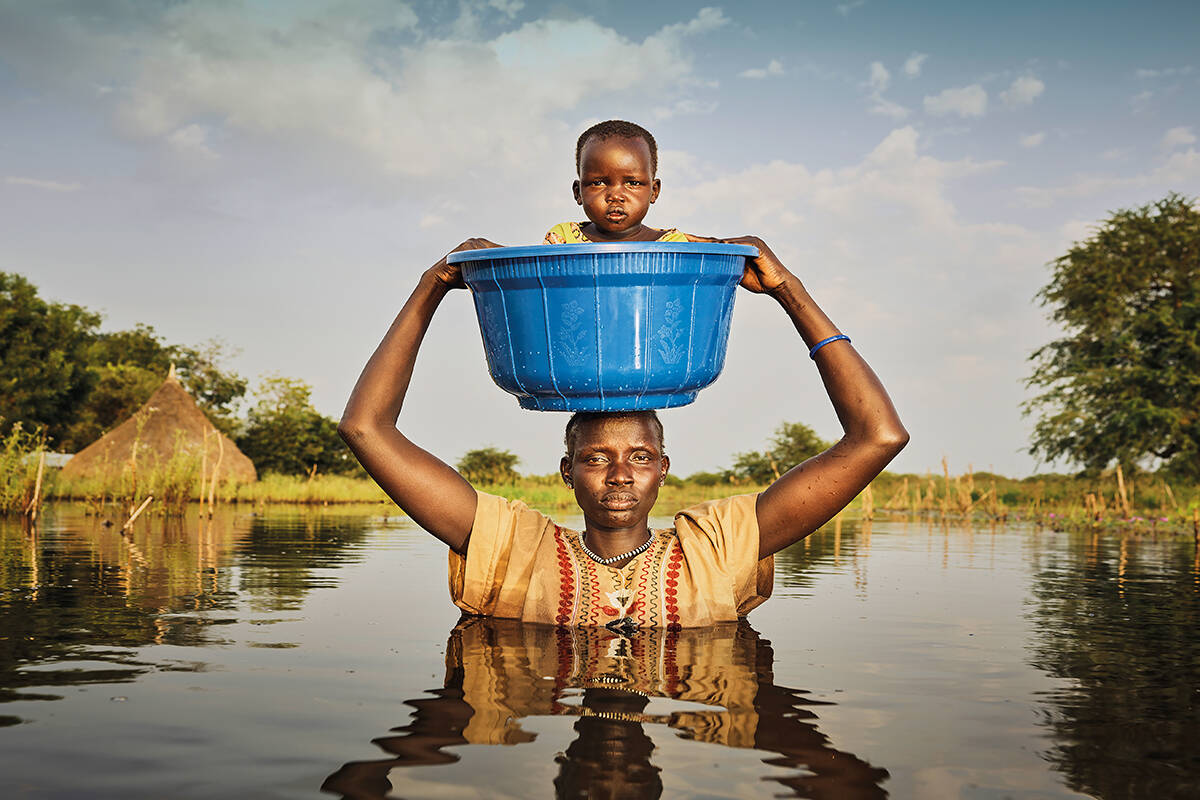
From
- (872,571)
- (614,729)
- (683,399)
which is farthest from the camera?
(872,571)

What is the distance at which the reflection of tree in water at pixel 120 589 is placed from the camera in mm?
3432

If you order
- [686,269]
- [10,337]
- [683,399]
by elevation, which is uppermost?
[10,337]

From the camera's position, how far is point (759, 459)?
31.9m

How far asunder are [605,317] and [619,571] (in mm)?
1192

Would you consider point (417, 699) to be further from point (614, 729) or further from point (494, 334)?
point (494, 334)

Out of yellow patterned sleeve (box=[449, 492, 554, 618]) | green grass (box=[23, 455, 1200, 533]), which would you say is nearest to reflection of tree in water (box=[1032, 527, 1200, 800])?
yellow patterned sleeve (box=[449, 492, 554, 618])

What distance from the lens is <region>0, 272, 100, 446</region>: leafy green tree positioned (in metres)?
31.3

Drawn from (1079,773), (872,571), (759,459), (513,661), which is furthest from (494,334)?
(759,459)

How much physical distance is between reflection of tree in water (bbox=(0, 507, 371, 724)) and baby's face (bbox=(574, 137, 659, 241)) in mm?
2035

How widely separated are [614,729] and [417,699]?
671 mm

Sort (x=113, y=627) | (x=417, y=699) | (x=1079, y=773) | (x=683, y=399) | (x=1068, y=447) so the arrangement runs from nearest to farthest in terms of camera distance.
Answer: (x=1079, y=773) → (x=417, y=699) → (x=683, y=399) → (x=113, y=627) → (x=1068, y=447)

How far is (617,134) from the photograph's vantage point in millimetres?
3666

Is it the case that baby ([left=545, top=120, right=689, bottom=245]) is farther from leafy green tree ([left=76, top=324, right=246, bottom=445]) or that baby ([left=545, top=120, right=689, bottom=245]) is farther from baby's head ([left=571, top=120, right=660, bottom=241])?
leafy green tree ([left=76, top=324, right=246, bottom=445])

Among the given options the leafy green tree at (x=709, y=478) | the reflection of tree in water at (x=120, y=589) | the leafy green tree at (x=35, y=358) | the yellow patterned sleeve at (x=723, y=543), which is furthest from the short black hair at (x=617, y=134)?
the leafy green tree at (x=35, y=358)
